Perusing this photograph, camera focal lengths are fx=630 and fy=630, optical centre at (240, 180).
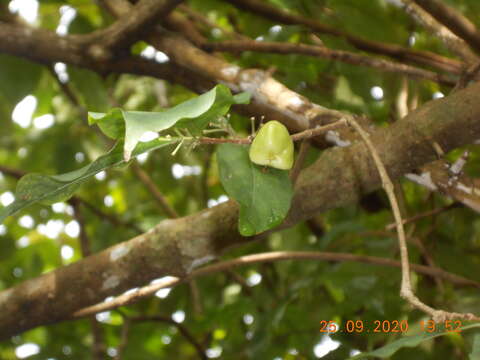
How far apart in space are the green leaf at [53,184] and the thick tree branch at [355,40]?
0.75 m

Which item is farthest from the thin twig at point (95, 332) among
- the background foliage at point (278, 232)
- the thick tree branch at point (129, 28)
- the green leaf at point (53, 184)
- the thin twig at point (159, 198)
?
the green leaf at point (53, 184)

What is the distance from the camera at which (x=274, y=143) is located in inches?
27.0

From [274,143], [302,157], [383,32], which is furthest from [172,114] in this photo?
[383,32]

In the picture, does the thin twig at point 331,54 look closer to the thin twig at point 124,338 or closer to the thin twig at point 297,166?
the thin twig at point 297,166

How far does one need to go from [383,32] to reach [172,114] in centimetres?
91

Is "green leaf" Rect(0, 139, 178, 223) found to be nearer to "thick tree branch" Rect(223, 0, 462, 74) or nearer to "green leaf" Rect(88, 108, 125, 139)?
"green leaf" Rect(88, 108, 125, 139)

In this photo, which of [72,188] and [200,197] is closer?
[72,188]

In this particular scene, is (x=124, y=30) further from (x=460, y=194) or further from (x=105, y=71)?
(x=460, y=194)

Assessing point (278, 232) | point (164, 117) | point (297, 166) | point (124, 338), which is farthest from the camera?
point (278, 232)

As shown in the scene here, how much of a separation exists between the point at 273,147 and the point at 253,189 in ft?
0.23

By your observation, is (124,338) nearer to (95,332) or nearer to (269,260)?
(95,332)

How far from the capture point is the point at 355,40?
1357 mm
